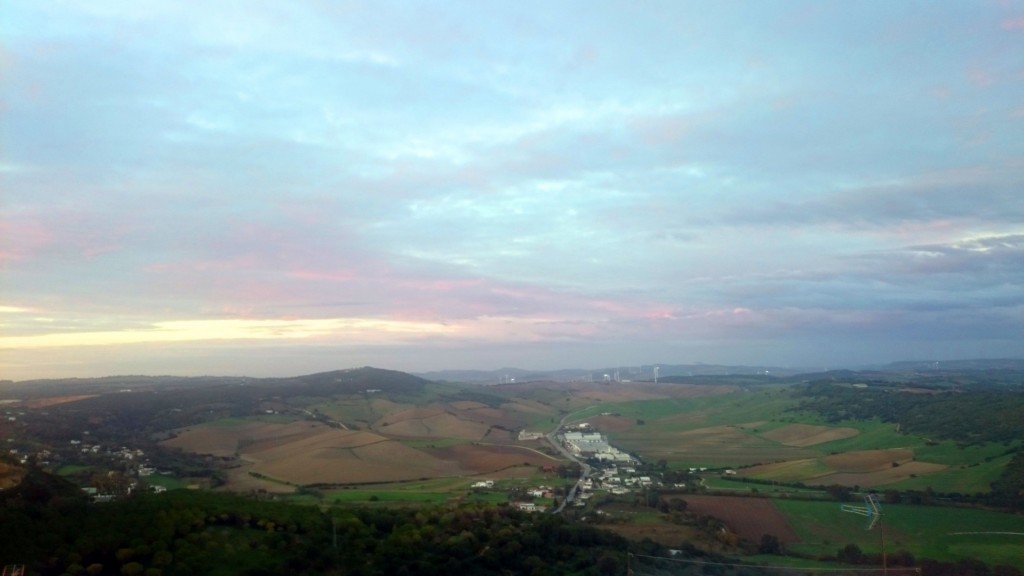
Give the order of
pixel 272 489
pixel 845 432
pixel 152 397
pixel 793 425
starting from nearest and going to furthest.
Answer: pixel 272 489 → pixel 152 397 → pixel 845 432 → pixel 793 425

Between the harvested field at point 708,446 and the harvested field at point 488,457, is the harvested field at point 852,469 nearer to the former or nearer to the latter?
the harvested field at point 708,446

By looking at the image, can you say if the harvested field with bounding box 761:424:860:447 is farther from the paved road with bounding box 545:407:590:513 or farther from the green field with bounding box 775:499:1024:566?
the green field with bounding box 775:499:1024:566

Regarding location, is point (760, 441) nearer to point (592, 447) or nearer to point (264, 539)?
point (592, 447)

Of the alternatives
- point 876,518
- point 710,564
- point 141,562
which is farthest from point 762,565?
point 141,562

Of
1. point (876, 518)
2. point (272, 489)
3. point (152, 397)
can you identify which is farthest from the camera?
point (152, 397)

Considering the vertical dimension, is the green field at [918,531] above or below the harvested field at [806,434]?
above

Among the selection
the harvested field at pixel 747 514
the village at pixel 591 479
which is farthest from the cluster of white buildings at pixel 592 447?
the harvested field at pixel 747 514

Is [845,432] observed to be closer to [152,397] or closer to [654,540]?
[654,540]

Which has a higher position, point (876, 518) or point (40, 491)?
point (40, 491)
